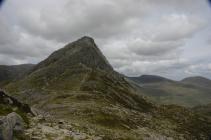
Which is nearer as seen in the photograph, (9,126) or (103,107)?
(9,126)

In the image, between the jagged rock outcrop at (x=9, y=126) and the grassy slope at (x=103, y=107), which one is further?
the grassy slope at (x=103, y=107)

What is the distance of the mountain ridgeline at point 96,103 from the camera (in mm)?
74312

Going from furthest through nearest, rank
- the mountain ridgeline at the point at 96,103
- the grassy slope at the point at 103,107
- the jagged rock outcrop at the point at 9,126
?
1. the grassy slope at the point at 103,107
2. the mountain ridgeline at the point at 96,103
3. the jagged rock outcrop at the point at 9,126

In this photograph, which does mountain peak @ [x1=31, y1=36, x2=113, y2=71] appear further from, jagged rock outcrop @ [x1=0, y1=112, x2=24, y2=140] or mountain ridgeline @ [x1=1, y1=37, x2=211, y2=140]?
jagged rock outcrop @ [x1=0, y1=112, x2=24, y2=140]

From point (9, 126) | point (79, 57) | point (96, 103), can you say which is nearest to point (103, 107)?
point (96, 103)

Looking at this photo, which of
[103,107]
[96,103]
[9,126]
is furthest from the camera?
[96,103]

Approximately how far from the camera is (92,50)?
17800cm

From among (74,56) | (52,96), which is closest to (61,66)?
(74,56)

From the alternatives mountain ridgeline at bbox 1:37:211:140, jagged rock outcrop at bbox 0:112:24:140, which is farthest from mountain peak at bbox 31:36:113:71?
jagged rock outcrop at bbox 0:112:24:140

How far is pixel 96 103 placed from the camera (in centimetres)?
9438

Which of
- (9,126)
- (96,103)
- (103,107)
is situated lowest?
(103,107)

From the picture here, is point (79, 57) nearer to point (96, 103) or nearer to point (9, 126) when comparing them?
point (96, 103)

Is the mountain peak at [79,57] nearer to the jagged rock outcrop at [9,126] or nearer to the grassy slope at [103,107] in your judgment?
the grassy slope at [103,107]

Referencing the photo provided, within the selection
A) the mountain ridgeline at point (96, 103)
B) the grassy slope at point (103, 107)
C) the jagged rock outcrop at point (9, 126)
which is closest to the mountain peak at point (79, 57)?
the mountain ridgeline at point (96, 103)
